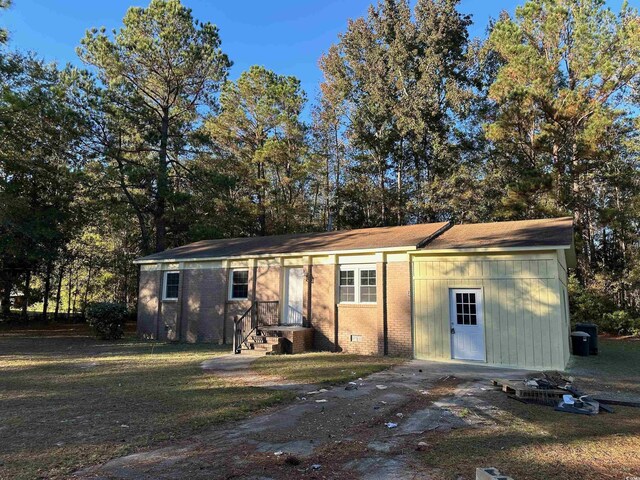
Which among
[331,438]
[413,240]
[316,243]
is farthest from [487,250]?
[331,438]

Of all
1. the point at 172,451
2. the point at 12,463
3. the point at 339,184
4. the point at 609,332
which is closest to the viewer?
the point at 12,463

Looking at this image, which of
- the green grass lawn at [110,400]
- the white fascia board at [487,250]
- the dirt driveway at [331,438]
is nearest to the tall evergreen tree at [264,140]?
the green grass lawn at [110,400]

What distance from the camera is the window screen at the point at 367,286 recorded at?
13344 millimetres

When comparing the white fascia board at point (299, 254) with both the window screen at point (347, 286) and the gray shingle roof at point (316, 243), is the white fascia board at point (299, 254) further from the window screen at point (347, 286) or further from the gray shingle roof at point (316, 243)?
the window screen at point (347, 286)

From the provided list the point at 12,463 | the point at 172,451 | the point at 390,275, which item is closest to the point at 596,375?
the point at 390,275

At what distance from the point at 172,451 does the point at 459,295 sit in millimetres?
8895

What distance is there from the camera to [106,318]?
692 inches

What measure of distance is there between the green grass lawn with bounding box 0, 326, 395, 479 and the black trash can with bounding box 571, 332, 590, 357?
21.7ft

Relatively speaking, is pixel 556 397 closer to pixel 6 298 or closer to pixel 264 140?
pixel 264 140

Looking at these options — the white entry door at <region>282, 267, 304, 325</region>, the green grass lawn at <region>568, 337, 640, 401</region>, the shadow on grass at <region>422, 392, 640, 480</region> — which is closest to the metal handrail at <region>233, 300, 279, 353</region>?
the white entry door at <region>282, 267, 304, 325</region>

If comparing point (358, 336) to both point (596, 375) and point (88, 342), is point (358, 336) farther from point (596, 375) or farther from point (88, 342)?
point (88, 342)

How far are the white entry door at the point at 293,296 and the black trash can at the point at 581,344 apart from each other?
28.6 ft

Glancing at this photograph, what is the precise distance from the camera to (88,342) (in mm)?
16922

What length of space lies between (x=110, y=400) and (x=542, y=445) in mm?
6492
